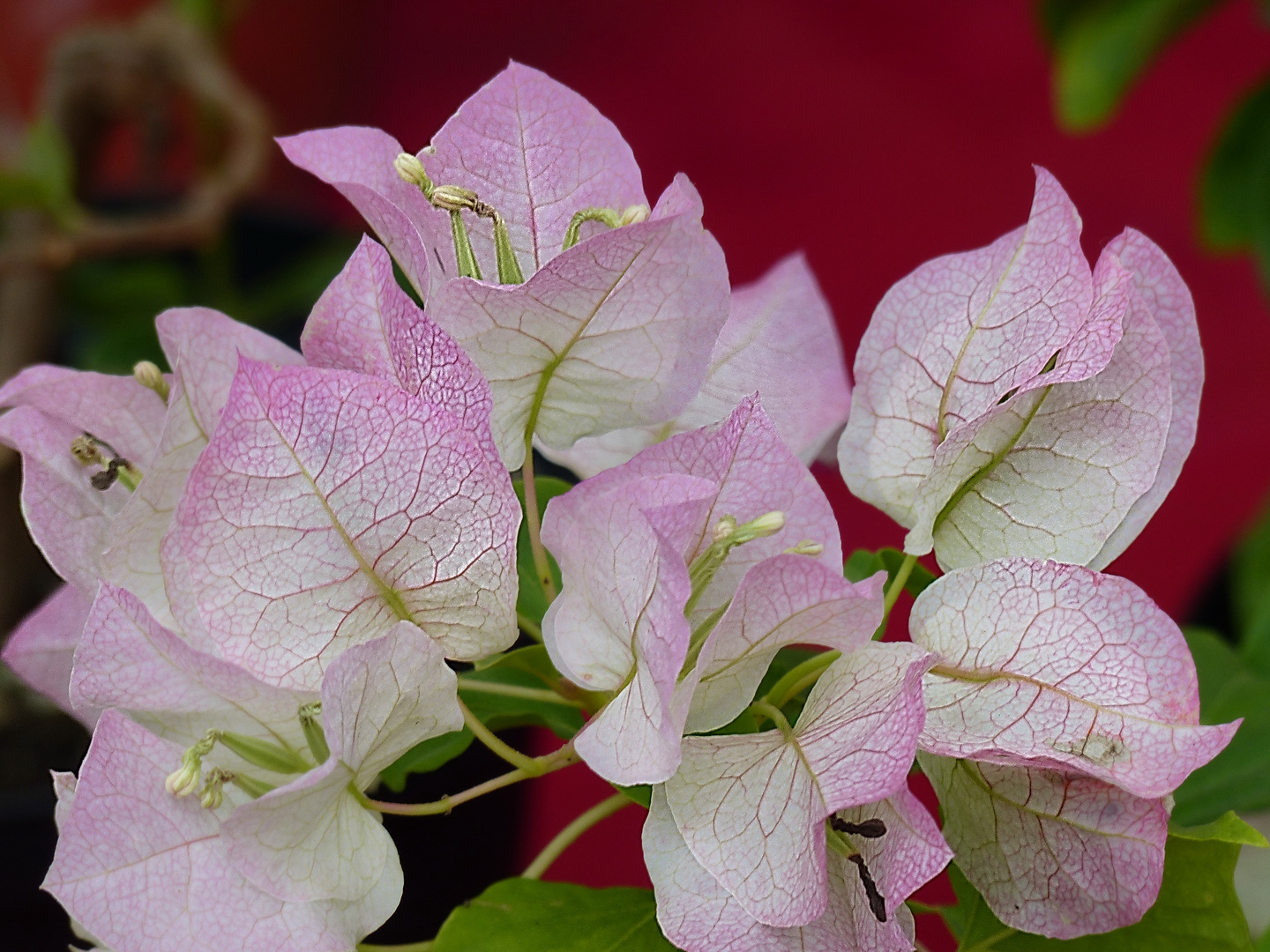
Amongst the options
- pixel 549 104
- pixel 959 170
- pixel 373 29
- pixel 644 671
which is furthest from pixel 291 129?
pixel 644 671

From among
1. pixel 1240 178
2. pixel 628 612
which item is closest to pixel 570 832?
pixel 628 612

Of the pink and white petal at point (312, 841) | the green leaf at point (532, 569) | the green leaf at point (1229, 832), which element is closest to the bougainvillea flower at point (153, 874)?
the pink and white petal at point (312, 841)

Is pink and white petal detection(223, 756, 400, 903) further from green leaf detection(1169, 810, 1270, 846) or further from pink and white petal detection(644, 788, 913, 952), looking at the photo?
green leaf detection(1169, 810, 1270, 846)

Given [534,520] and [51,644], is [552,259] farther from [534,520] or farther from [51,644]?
[51,644]

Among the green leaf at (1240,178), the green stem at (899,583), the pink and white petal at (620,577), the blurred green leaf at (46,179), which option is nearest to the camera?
the pink and white petal at (620,577)

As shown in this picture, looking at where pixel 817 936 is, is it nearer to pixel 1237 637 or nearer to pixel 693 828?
pixel 693 828

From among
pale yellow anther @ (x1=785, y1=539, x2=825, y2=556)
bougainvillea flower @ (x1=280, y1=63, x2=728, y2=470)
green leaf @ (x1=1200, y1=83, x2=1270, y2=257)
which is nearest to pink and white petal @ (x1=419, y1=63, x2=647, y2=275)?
bougainvillea flower @ (x1=280, y1=63, x2=728, y2=470)

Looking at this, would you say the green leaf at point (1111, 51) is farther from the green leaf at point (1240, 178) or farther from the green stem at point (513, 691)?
the green stem at point (513, 691)
